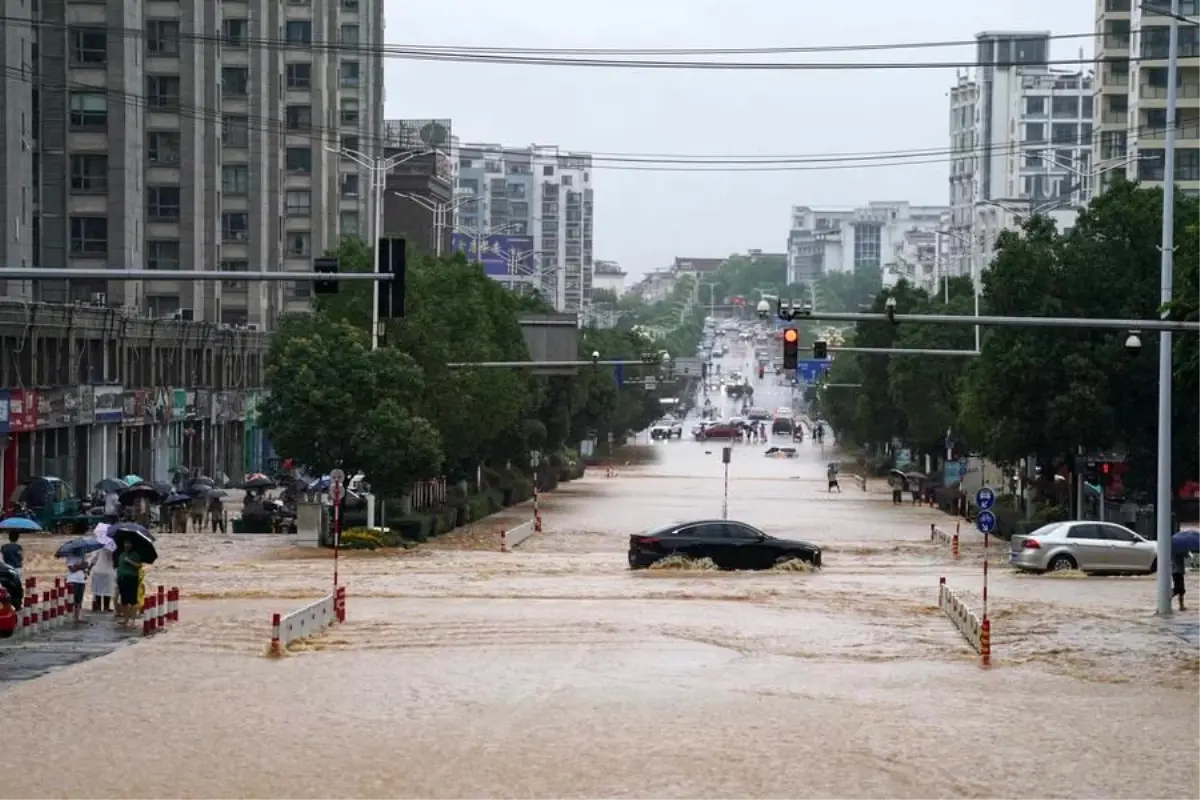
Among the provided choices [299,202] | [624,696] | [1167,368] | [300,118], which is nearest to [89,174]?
[299,202]

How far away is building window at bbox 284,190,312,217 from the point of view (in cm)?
12500

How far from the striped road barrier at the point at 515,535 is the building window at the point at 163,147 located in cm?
4178

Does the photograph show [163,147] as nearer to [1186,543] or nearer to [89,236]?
[89,236]

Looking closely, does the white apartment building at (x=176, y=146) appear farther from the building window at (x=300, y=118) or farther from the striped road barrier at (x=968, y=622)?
the striped road barrier at (x=968, y=622)

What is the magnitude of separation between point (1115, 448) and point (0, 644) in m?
42.2

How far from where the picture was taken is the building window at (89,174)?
3681 inches

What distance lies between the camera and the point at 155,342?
82938mm

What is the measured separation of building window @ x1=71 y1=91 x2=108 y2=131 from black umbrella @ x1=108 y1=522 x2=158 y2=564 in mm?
61030

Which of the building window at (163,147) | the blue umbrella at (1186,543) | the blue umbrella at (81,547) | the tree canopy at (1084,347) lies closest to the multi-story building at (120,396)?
the building window at (163,147)

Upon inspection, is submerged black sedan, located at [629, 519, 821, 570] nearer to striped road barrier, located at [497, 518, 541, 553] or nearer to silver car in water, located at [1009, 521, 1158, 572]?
silver car in water, located at [1009, 521, 1158, 572]

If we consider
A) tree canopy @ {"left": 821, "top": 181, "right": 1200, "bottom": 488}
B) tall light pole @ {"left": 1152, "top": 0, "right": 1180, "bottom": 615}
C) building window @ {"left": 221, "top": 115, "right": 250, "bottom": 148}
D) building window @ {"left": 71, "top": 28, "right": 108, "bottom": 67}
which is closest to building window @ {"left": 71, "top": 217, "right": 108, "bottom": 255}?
building window @ {"left": 71, "top": 28, "right": 108, "bottom": 67}

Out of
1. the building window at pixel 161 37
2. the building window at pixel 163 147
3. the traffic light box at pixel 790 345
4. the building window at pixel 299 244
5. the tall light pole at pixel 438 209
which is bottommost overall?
→ the traffic light box at pixel 790 345

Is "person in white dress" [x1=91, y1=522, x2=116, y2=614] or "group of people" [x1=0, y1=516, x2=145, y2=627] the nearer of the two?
"group of people" [x1=0, y1=516, x2=145, y2=627]

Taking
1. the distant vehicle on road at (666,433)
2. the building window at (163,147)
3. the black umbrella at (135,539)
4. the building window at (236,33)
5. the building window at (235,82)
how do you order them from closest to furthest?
the black umbrella at (135,539)
the building window at (163,147)
the building window at (236,33)
the building window at (235,82)
the distant vehicle on road at (666,433)
